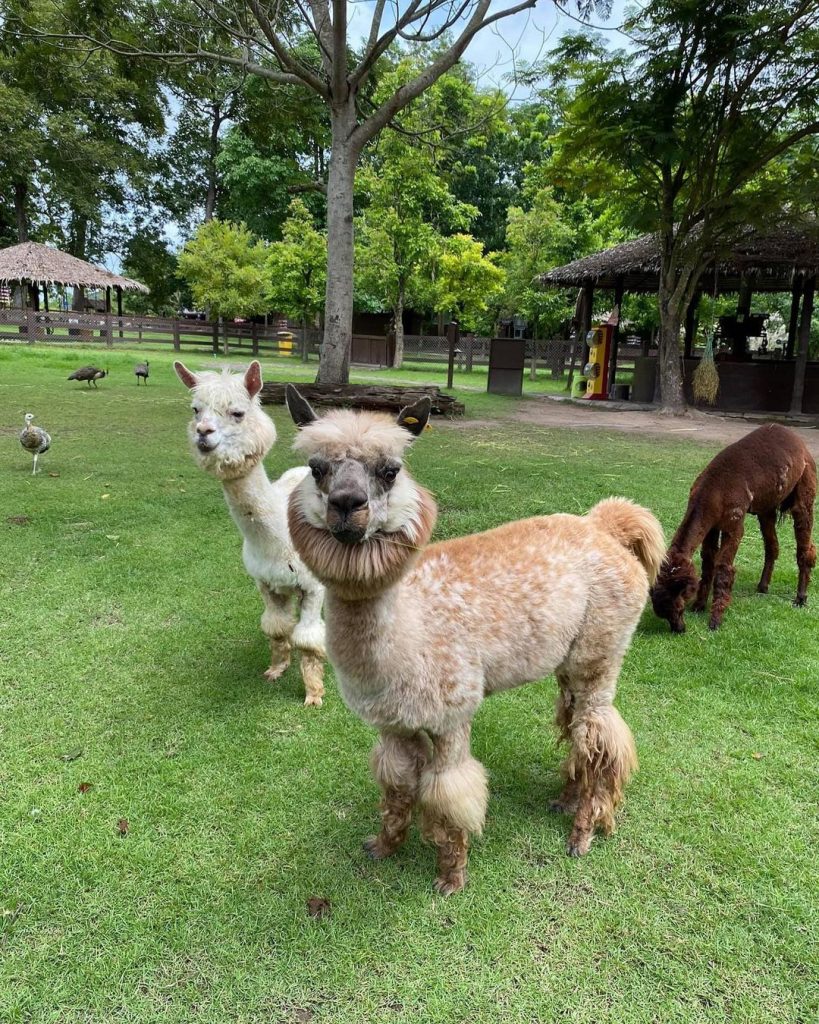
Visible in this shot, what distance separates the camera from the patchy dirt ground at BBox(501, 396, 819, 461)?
1317 cm

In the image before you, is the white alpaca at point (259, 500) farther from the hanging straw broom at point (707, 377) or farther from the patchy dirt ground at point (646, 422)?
the hanging straw broom at point (707, 377)

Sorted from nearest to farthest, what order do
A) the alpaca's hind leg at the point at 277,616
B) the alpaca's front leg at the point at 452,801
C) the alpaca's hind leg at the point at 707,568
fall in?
the alpaca's front leg at the point at 452,801 → the alpaca's hind leg at the point at 277,616 → the alpaca's hind leg at the point at 707,568

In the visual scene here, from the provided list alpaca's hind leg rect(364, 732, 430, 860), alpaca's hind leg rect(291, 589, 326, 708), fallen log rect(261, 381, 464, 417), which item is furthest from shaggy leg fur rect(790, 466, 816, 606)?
fallen log rect(261, 381, 464, 417)

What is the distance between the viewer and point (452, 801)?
2.27 meters

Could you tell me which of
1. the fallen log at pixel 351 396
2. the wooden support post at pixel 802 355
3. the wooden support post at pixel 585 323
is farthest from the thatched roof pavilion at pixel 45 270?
the wooden support post at pixel 802 355

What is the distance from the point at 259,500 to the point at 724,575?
134 inches

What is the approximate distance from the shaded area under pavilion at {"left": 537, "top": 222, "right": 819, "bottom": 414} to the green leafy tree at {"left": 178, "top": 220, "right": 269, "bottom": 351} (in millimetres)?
16412

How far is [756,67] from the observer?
41.3 feet

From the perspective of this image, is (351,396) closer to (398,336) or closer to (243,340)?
(398,336)

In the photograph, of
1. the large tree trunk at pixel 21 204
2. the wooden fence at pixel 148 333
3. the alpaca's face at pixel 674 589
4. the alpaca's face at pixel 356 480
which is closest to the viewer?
the alpaca's face at pixel 356 480

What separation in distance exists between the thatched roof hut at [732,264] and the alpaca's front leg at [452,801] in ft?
51.9

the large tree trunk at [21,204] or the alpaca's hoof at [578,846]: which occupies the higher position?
the large tree trunk at [21,204]

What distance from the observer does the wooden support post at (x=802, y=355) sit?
53.6ft

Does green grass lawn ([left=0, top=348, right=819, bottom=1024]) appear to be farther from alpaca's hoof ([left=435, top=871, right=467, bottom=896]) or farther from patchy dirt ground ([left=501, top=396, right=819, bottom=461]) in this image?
patchy dirt ground ([left=501, top=396, right=819, bottom=461])
